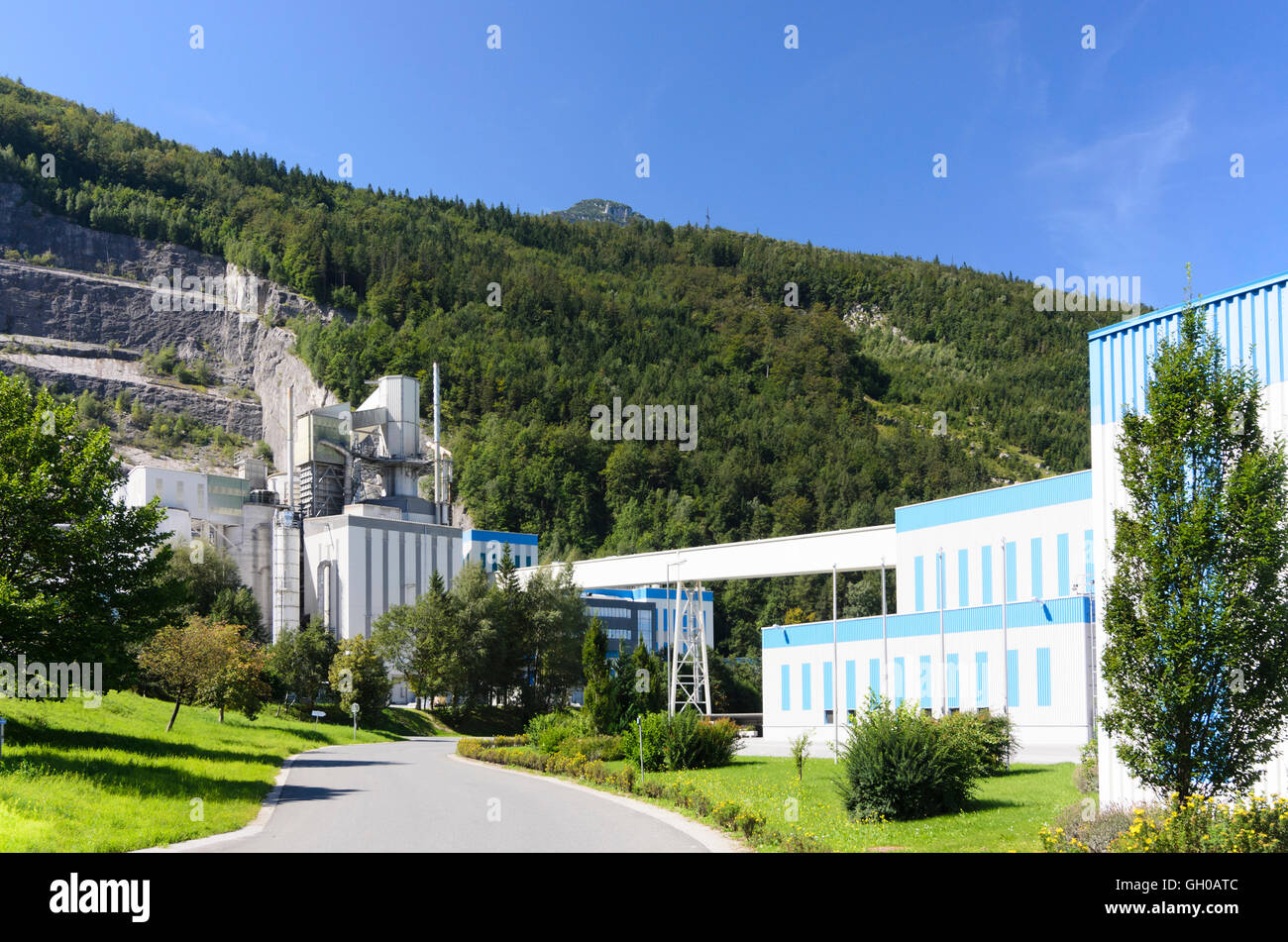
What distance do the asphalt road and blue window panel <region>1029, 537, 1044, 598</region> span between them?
23026mm

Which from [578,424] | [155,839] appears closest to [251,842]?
[155,839]

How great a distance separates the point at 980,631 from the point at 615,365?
421 feet

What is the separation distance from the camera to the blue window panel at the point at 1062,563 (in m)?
42.8

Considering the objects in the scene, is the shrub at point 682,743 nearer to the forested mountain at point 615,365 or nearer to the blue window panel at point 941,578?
the blue window panel at point 941,578

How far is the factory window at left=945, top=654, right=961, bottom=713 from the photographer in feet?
147

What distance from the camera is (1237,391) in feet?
47.4

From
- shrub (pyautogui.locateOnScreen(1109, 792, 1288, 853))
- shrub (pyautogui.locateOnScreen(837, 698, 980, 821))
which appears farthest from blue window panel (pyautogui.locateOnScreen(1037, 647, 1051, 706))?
shrub (pyautogui.locateOnScreen(1109, 792, 1288, 853))

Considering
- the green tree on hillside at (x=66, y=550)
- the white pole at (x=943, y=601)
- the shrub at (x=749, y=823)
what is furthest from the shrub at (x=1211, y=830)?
the white pole at (x=943, y=601)

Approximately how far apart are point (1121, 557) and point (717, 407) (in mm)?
148045

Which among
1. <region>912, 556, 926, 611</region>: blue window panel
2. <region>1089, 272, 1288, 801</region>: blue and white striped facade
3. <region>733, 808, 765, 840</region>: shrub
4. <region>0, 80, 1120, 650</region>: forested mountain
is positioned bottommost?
<region>733, 808, 765, 840</region>: shrub

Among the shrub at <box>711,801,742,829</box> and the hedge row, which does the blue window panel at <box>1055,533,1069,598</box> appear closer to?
the hedge row

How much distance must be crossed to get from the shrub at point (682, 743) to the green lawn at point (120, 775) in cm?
1021
